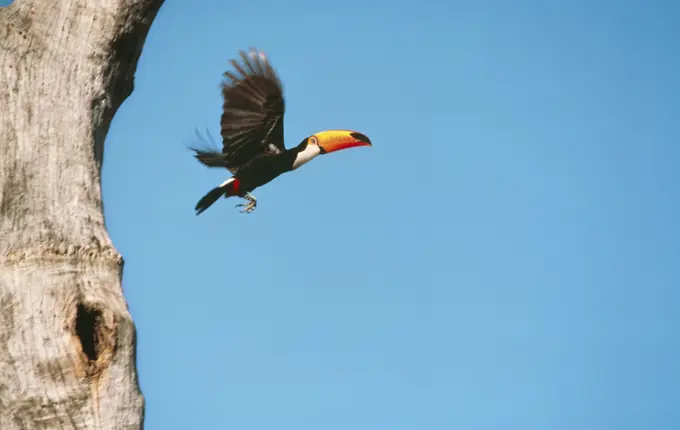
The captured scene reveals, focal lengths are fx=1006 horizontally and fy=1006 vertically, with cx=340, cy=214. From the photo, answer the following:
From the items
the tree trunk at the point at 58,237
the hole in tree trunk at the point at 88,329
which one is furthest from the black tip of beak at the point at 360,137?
the hole in tree trunk at the point at 88,329

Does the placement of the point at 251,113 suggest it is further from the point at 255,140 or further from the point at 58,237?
the point at 58,237

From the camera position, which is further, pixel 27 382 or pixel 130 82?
pixel 130 82

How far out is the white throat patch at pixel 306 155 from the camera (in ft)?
29.5

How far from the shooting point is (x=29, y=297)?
9.70 feet

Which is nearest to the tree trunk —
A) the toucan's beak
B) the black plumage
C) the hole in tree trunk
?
the hole in tree trunk

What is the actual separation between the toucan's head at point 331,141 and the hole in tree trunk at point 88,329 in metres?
6.10

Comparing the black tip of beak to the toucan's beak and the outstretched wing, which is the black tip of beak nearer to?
the toucan's beak

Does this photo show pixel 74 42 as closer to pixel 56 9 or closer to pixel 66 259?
pixel 56 9

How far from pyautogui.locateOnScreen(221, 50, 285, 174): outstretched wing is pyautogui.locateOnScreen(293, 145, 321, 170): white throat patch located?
0.48 m

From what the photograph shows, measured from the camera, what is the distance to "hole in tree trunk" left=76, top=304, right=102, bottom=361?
3.02 m

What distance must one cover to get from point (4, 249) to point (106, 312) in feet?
1.15

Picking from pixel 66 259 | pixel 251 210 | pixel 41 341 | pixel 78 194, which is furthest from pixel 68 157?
pixel 251 210

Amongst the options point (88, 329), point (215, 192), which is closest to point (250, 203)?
point (215, 192)

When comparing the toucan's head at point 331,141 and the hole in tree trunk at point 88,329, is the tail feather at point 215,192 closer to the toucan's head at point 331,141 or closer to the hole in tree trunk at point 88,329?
the toucan's head at point 331,141
